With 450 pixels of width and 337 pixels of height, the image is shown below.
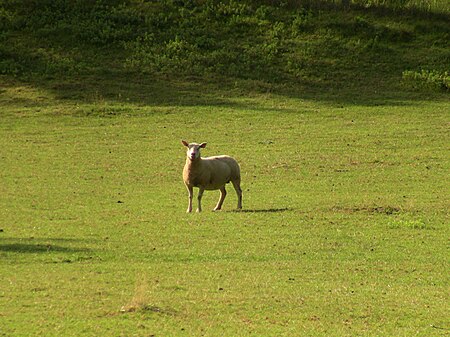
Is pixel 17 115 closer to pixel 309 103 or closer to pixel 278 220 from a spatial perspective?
pixel 309 103

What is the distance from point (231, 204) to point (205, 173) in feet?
5.60

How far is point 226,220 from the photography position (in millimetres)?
19875

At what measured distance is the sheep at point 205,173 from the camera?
2159 cm

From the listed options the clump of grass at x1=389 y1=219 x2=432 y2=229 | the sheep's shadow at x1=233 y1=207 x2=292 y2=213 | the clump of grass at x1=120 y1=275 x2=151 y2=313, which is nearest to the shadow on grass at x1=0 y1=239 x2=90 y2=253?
the clump of grass at x1=120 y1=275 x2=151 y2=313

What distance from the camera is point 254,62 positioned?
42.5 metres

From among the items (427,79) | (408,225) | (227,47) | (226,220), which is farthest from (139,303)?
(227,47)

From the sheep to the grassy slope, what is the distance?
651 mm

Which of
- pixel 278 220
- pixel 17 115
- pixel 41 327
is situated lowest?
pixel 17 115

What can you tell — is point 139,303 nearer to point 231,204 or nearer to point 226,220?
point 226,220

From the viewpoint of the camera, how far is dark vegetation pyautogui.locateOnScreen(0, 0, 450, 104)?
1592 inches

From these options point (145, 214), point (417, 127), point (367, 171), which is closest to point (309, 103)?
point (417, 127)

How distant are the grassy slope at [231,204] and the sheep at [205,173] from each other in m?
0.65

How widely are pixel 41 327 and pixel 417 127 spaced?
2477cm

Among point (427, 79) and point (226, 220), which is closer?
point (226, 220)
